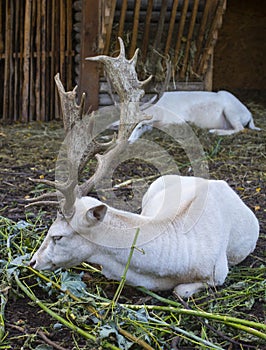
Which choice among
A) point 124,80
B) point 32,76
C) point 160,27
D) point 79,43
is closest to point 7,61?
point 32,76

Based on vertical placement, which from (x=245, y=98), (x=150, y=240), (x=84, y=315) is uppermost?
(x=150, y=240)

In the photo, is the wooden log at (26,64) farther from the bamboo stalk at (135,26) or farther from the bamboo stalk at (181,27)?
the bamboo stalk at (181,27)

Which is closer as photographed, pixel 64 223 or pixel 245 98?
pixel 64 223

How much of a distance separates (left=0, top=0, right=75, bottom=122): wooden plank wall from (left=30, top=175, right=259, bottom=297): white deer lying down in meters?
5.68

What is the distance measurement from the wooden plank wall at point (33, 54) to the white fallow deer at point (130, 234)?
5.51 m

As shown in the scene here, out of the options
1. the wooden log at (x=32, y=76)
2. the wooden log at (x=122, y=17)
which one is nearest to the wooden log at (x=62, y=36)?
the wooden log at (x=32, y=76)

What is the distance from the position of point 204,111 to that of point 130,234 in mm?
5750

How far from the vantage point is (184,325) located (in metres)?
3.98

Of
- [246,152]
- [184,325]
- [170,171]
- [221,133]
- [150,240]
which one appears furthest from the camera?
[221,133]

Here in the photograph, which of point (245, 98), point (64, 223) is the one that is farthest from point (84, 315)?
point (245, 98)

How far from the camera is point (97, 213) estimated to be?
13.3 feet

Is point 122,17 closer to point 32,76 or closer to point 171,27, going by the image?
point 171,27

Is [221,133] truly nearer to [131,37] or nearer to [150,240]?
[131,37]

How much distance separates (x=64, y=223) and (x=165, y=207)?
2.62 ft
